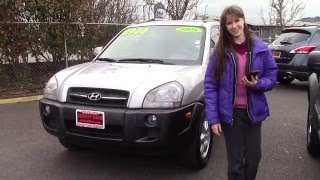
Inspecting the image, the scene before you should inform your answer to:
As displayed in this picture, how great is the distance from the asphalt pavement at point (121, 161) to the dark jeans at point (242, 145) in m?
0.89

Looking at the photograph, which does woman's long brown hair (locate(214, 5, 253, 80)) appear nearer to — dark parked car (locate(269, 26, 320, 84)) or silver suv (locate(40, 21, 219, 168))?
silver suv (locate(40, 21, 219, 168))

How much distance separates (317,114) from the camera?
4066 mm

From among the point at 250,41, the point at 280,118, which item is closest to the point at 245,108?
the point at 250,41

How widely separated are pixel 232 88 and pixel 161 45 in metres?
2.05

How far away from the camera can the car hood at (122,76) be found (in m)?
3.91

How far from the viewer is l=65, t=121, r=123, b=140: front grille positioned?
151 inches

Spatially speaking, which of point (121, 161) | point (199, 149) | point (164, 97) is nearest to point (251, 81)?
point (164, 97)

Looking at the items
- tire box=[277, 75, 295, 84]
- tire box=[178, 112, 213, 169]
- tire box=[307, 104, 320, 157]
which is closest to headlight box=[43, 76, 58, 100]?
tire box=[178, 112, 213, 169]

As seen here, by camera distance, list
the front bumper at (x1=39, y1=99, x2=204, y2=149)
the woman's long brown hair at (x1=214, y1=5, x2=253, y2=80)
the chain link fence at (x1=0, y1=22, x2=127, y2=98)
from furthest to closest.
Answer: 1. the chain link fence at (x1=0, y1=22, x2=127, y2=98)
2. the front bumper at (x1=39, y1=99, x2=204, y2=149)
3. the woman's long brown hair at (x1=214, y1=5, x2=253, y2=80)

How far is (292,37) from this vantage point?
10.4 metres

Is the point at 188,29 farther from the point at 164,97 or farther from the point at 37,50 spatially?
the point at 37,50

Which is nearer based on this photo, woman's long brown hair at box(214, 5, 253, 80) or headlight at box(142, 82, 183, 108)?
woman's long brown hair at box(214, 5, 253, 80)

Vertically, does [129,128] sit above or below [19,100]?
above

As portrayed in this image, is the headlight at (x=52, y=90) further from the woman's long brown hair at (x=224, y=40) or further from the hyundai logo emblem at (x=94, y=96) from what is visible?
the woman's long brown hair at (x=224, y=40)
